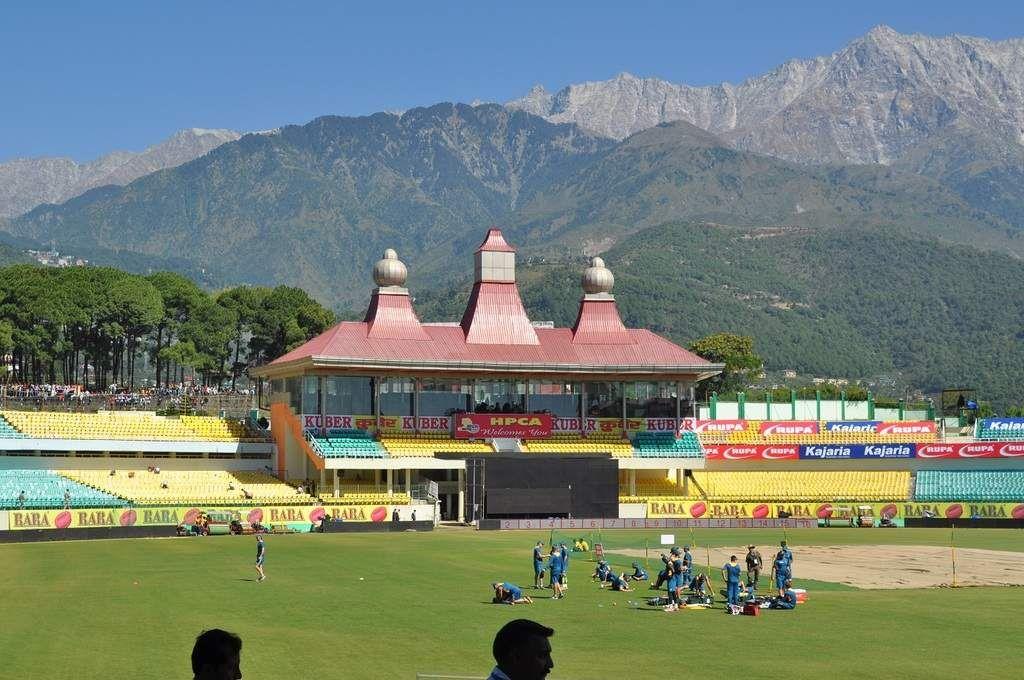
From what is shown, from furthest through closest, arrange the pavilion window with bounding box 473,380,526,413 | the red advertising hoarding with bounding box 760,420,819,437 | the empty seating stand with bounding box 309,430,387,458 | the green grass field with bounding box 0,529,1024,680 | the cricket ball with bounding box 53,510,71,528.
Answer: the red advertising hoarding with bounding box 760,420,819,437 → the pavilion window with bounding box 473,380,526,413 → the empty seating stand with bounding box 309,430,387,458 → the cricket ball with bounding box 53,510,71,528 → the green grass field with bounding box 0,529,1024,680

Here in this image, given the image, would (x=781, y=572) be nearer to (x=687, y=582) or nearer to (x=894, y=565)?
(x=687, y=582)

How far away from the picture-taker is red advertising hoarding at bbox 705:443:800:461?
100 meters

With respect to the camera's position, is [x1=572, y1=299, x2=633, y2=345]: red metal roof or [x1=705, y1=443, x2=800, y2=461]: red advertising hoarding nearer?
[x1=572, y1=299, x2=633, y2=345]: red metal roof

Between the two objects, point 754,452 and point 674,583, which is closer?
point 674,583

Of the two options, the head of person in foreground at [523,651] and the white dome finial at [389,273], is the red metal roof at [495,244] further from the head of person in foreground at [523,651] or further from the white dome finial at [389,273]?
the head of person in foreground at [523,651]

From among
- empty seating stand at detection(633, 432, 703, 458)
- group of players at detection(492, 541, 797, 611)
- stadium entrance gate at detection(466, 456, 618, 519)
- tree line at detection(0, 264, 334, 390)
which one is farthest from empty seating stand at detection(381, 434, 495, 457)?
tree line at detection(0, 264, 334, 390)

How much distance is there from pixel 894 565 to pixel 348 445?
41274 millimetres

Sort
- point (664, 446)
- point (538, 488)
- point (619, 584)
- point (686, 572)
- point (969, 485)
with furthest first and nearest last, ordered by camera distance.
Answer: point (969, 485), point (664, 446), point (538, 488), point (619, 584), point (686, 572)

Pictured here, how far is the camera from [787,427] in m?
108

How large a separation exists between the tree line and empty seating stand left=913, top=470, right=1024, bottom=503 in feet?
→ 226

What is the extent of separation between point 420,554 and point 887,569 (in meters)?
20.6

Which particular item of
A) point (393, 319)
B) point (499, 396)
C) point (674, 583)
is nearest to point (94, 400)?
point (393, 319)

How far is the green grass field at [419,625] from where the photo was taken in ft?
100

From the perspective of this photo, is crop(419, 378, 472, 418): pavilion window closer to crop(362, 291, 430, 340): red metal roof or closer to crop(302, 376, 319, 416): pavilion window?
crop(362, 291, 430, 340): red metal roof
